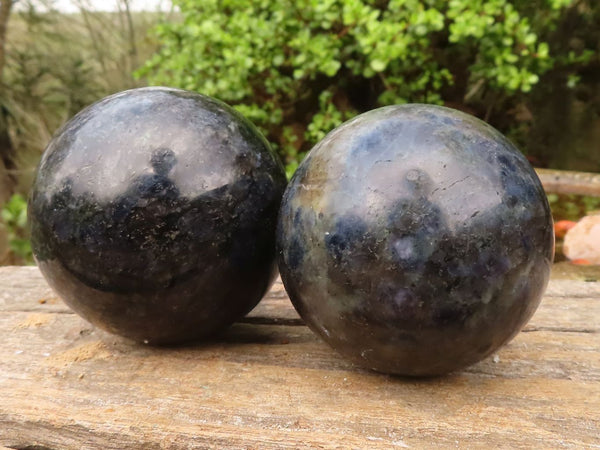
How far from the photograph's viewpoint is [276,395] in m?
1.55

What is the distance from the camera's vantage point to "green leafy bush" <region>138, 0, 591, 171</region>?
3.54 meters

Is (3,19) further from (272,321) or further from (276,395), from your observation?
(276,395)

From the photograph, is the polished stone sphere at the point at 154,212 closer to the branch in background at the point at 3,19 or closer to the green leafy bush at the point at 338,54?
the green leafy bush at the point at 338,54

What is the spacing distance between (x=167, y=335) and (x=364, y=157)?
0.82 metres

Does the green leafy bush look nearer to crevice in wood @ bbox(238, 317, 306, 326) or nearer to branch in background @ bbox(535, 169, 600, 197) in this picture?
branch in background @ bbox(535, 169, 600, 197)

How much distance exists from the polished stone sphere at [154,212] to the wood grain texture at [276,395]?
0.57ft

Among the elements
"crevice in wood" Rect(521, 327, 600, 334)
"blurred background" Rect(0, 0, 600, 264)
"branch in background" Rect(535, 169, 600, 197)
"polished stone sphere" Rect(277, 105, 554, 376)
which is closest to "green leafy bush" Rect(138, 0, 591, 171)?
"blurred background" Rect(0, 0, 600, 264)

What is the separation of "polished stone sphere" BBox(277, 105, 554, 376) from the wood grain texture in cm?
14

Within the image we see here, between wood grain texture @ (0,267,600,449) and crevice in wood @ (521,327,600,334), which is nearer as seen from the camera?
wood grain texture @ (0,267,600,449)

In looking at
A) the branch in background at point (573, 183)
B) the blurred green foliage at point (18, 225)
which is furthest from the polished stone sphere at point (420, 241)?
the blurred green foliage at point (18, 225)

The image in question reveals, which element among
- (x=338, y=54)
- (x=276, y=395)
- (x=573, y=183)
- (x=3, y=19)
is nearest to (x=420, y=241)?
(x=276, y=395)

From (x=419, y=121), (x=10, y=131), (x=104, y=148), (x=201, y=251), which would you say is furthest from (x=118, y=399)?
(x=10, y=131)

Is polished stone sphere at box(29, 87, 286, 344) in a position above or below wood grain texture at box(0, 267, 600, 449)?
above

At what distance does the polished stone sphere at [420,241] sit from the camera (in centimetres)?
133
